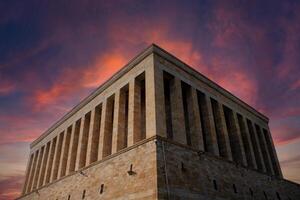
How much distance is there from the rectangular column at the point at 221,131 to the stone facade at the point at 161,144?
0.28ft

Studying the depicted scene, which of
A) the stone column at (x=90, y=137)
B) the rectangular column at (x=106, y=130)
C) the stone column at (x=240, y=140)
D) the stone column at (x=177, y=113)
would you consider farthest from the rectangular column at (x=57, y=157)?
the stone column at (x=240, y=140)

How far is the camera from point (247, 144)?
80.8 feet

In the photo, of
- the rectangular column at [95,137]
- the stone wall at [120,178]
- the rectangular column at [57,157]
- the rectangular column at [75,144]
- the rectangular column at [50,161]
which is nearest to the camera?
the stone wall at [120,178]

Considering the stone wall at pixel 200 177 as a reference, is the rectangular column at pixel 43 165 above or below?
above

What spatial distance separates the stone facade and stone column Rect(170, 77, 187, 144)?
68 mm

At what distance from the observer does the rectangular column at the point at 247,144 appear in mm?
23953

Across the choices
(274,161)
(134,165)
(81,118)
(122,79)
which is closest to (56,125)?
(81,118)

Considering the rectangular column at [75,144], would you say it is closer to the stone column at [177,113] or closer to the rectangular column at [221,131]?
the stone column at [177,113]

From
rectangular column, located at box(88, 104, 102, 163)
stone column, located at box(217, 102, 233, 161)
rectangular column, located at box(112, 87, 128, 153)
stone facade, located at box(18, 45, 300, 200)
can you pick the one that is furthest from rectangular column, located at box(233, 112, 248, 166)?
rectangular column, located at box(88, 104, 102, 163)

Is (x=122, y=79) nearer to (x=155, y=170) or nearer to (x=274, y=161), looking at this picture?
(x=155, y=170)

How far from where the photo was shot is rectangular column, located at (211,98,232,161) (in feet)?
67.5

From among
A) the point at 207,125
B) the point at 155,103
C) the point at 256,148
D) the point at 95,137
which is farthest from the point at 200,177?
the point at 256,148

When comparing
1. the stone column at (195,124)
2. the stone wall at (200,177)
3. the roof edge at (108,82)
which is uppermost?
the roof edge at (108,82)

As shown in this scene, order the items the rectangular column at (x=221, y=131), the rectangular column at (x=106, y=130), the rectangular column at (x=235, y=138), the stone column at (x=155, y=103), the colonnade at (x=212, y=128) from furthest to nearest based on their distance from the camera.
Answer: the rectangular column at (x=235, y=138) → the rectangular column at (x=221, y=131) → the rectangular column at (x=106, y=130) → the colonnade at (x=212, y=128) → the stone column at (x=155, y=103)
